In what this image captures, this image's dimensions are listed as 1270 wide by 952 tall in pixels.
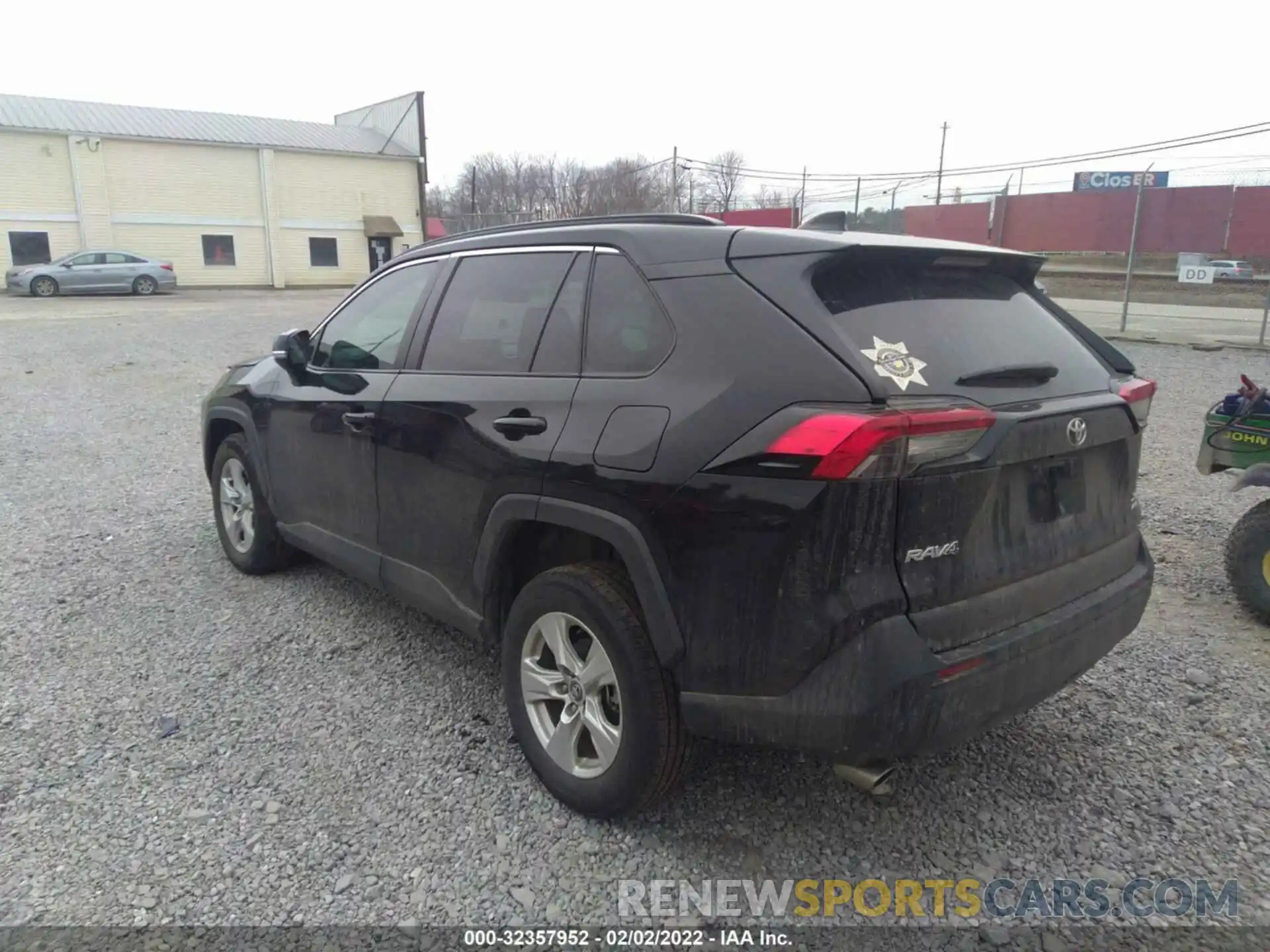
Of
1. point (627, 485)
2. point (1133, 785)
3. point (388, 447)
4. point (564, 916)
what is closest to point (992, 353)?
point (627, 485)

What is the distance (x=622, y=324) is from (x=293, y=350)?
85.9 inches

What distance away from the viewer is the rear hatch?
225cm

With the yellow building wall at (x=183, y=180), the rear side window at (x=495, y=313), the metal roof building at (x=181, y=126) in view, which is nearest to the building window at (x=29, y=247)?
the yellow building wall at (x=183, y=180)

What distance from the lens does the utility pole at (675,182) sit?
1532 inches

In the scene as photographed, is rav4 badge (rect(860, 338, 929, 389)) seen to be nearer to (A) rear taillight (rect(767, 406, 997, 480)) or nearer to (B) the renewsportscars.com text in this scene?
(A) rear taillight (rect(767, 406, 997, 480))

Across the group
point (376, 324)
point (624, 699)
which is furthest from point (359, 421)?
point (624, 699)

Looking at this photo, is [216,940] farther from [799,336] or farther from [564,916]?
[799,336]

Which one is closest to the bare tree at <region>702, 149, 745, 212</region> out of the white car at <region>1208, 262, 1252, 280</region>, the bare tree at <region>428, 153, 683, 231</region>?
the bare tree at <region>428, 153, 683, 231</region>

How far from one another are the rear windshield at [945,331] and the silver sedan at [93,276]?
104ft

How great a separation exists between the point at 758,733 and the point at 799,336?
3.51ft

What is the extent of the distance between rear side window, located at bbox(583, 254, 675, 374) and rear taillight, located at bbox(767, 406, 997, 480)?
571mm

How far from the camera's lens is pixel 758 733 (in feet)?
7.90

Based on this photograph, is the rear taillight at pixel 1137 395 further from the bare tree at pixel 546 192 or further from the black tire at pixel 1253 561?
the bare tree at pixel 546 192

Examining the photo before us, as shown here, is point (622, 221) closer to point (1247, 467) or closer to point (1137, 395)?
point (1137, 395)
